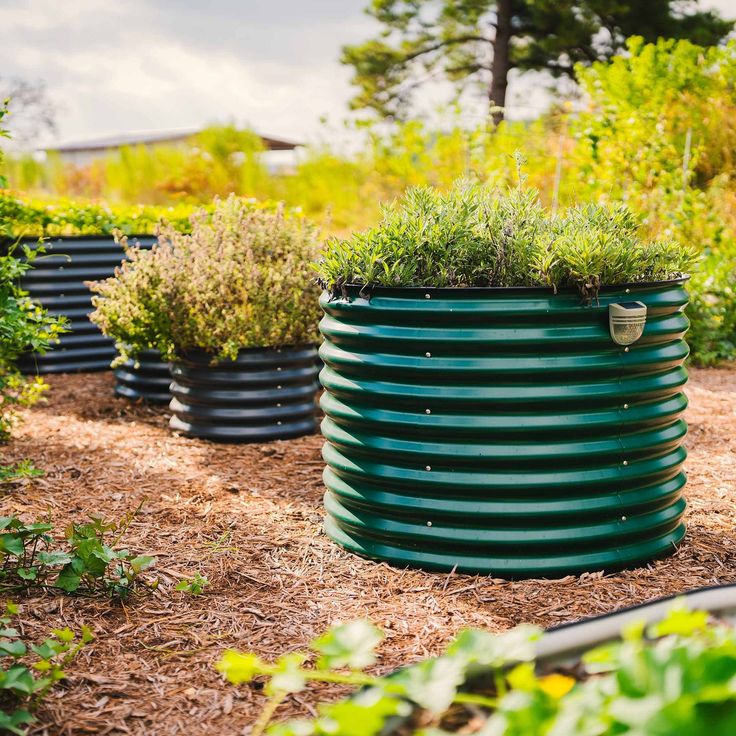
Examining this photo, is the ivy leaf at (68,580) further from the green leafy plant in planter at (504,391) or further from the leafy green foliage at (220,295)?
the leafy green foliage at (220,295)

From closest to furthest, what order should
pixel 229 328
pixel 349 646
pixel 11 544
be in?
1. pixel 349 646
2. pixel 11 544
3. pixel 229 328

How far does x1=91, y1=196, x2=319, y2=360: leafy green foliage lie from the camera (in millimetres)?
5348

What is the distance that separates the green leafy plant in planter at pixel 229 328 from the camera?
5348mm

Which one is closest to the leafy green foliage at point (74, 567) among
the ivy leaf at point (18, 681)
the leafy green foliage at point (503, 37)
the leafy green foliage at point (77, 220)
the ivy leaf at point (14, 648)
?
the ivy leaf at point (14, 648)

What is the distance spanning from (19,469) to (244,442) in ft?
4.92

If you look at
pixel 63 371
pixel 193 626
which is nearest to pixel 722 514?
pixel 193 626

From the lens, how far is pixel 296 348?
5539 millimetres

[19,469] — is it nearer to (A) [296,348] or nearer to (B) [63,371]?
(A) [296,348]

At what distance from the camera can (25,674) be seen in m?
2.17

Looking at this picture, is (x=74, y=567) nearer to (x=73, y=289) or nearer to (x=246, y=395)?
(x=246, y=395)

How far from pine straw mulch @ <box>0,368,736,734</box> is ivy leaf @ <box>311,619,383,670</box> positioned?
1.06m

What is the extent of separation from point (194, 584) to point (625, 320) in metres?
1.79

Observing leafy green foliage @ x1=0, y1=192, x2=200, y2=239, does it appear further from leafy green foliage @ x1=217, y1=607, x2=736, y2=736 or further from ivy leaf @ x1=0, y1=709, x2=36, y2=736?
leafy green foliage @ x1=217, y1=607, x2=736, y2=736

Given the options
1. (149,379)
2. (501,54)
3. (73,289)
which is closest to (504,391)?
(149,379)
